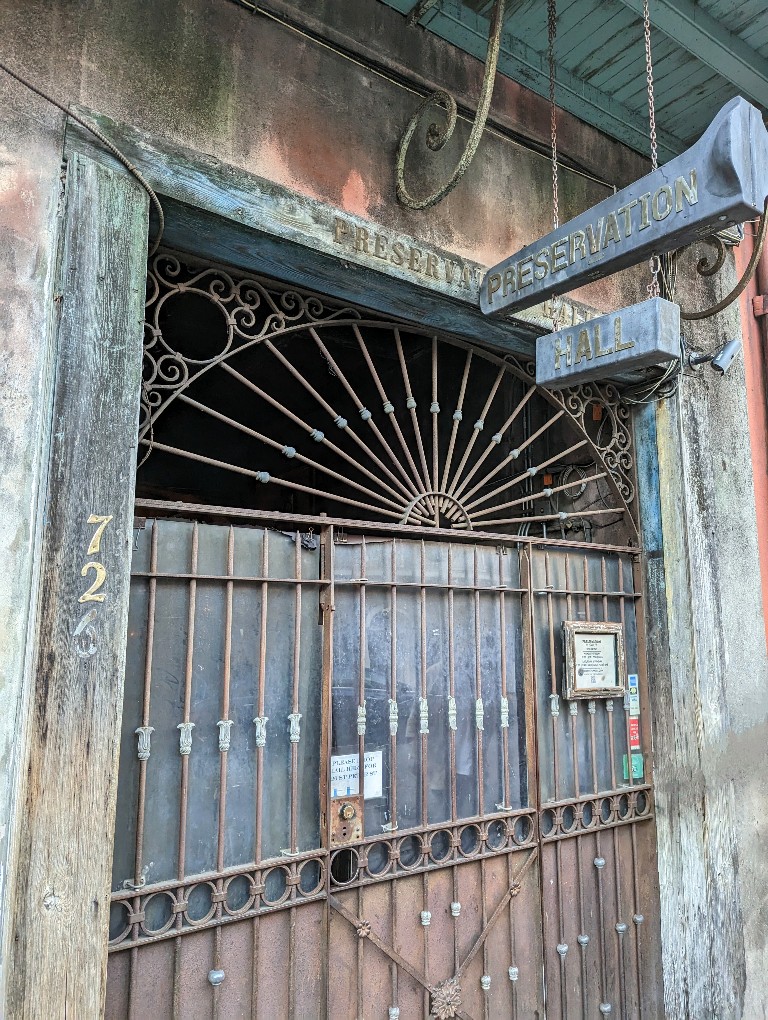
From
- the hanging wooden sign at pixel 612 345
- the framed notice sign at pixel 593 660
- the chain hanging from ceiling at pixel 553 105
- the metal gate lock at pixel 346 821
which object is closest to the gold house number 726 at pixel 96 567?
the metal gate lock at pixel 346 821

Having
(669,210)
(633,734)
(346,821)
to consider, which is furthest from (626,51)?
(346,821)

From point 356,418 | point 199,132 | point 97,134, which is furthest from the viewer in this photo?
point 356,418

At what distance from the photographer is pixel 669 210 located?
2264 mm

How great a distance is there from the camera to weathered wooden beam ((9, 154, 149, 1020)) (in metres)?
1.90

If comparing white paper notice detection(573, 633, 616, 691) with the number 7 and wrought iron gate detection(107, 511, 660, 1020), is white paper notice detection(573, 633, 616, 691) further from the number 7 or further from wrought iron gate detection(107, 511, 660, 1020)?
the number 7

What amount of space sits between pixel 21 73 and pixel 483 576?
273cm

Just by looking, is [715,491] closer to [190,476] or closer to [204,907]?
[204,907]

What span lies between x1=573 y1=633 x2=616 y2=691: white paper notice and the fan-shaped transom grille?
68 centimetres

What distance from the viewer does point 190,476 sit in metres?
6.75

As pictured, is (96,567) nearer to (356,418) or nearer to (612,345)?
(612,345)

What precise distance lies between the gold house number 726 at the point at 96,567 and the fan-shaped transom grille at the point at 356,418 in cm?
47

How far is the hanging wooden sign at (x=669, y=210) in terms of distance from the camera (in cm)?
210

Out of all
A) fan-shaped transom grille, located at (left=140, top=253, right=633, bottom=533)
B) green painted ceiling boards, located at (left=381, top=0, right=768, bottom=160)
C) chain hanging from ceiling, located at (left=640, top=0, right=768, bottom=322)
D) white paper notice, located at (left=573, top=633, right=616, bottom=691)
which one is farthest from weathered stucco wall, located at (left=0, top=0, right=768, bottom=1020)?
fan-shaped transom grille, located at (left=140, top=253, right=633, bottom=533)

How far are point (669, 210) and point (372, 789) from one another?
2498 mm
